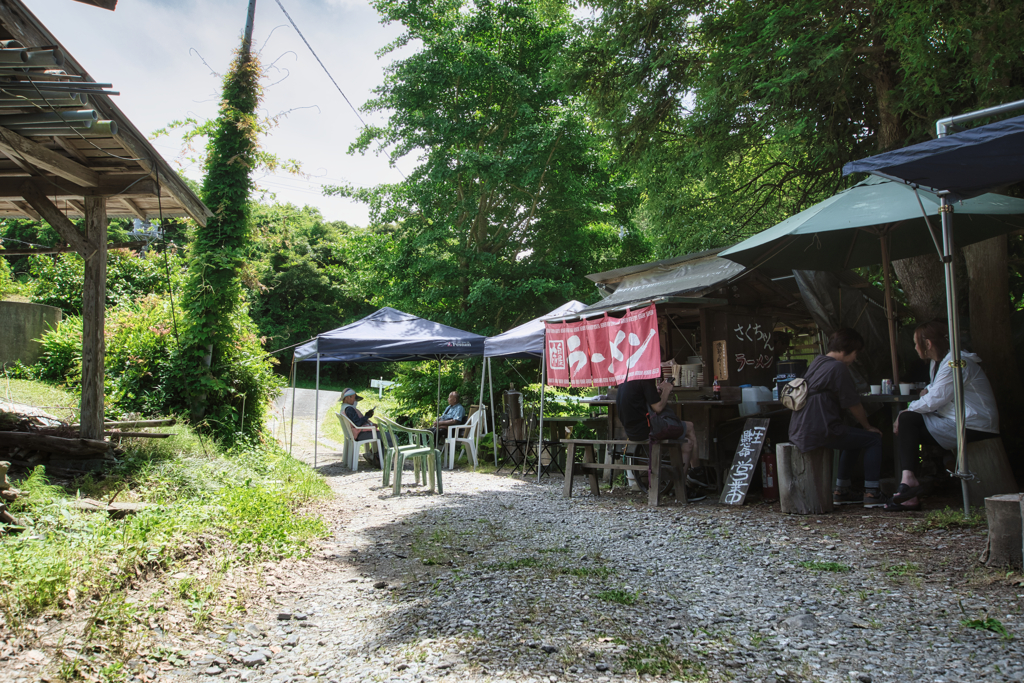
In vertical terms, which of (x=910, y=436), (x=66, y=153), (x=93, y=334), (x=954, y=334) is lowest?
(x=910, y=436)

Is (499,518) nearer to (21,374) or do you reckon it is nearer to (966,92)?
(966,92)

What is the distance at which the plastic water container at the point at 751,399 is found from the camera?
781 centimetres

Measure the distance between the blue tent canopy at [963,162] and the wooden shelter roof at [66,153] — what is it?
5.73 m

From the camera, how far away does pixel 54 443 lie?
6.31 meters

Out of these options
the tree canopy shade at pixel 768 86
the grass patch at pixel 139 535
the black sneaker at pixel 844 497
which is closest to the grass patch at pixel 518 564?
the grass patch at pixel 139 535

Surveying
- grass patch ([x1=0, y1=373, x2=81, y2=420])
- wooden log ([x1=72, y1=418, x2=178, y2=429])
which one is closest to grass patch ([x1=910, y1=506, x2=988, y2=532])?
wooden log ([x1=72, y1=418, x2=178, y2=429])

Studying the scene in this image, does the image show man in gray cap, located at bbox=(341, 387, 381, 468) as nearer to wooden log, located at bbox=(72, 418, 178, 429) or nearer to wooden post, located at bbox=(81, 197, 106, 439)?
wooden log, located at bbox=(72, 418, 178, 429)

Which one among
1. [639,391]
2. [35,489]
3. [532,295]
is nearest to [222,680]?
[35,489]

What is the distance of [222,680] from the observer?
2939 millimetres

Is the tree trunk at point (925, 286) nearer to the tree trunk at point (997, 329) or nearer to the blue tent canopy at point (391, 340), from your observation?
the tree trunk at point (997, 329)

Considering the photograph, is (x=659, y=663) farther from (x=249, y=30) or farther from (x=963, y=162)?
(x=249, y=30)

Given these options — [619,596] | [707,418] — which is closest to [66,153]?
[619,596]

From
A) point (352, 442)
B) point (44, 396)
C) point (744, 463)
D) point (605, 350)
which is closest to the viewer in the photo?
point (744, 463)

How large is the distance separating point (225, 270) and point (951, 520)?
9236 mm
